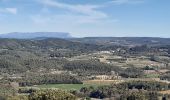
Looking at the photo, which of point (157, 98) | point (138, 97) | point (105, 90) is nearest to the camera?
point (138, 97)

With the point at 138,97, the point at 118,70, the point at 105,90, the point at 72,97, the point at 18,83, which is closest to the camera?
the point at 72,97

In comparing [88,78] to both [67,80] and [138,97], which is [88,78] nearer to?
[67,80]

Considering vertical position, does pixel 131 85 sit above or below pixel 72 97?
below

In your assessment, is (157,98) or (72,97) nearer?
(72,97)

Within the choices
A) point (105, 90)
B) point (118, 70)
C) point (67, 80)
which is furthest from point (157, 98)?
point (118, 70)

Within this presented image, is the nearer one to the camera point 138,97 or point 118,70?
point 138,97

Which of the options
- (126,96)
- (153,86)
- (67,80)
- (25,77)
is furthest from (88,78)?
(126,96)

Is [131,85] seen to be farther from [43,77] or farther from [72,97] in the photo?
[72,97]

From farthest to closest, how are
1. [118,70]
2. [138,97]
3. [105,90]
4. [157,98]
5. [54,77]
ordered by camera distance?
[118,70], [54,77], [105,90], [157,98], [138,97]

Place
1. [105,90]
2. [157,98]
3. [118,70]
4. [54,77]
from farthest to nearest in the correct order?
[118,70]
[54,77]
[105,90]
[157,98]
